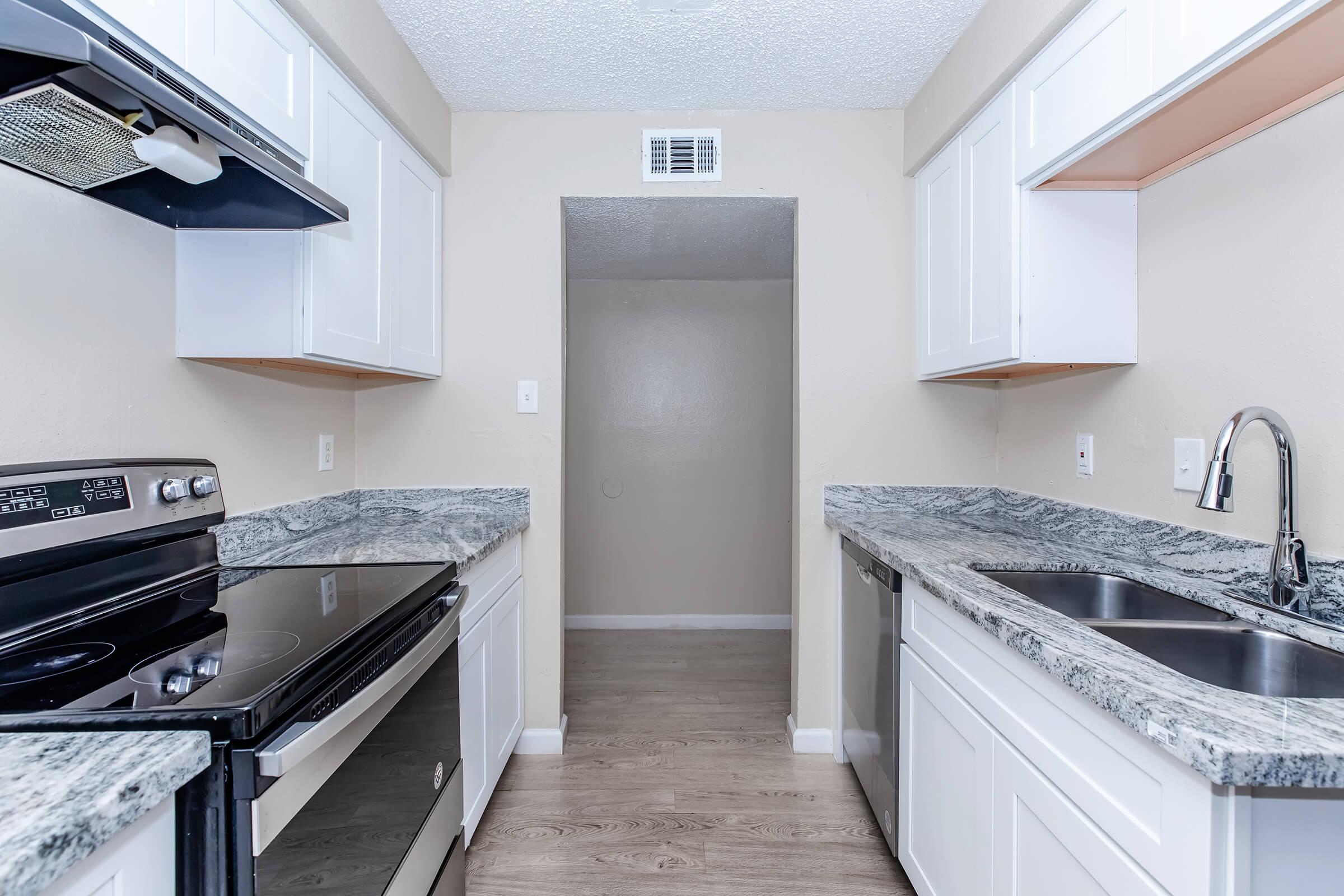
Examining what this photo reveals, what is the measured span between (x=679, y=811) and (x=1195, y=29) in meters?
2.25

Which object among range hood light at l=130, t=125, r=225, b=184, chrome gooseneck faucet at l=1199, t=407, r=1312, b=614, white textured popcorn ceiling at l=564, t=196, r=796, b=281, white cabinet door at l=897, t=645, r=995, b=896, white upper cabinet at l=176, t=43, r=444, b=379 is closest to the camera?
range hood light at l=130, t=125, r=225, b=184

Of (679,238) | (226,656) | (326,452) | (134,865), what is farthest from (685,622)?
(134,865)

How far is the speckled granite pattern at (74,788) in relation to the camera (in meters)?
0.50

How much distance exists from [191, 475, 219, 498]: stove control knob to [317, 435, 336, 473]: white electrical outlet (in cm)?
67

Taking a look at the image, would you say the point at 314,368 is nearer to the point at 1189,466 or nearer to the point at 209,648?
the point at 209,648

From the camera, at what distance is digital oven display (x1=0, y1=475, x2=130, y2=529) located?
968 millimetres

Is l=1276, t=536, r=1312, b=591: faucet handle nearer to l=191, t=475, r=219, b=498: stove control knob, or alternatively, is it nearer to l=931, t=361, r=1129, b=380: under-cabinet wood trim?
l=931, t=361, r=1129, b=380: under-cabinet wood trim

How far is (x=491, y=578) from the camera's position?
1886 millimetres

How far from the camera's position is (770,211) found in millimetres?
2434

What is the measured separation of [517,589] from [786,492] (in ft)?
6.45

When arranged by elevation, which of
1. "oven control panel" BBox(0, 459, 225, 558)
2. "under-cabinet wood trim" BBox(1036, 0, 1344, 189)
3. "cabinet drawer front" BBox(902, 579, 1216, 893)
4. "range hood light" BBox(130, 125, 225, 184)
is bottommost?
"cabinet drawer front" BBox(902, 579, 1216, 893)

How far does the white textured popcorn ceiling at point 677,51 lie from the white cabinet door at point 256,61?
462 millimetres

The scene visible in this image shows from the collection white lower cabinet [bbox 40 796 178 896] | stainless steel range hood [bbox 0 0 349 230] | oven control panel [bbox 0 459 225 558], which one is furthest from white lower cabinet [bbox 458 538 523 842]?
stainless steel range hood [bbox 0 0 349 230]

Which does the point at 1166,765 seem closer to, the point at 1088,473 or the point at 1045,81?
the point at 1088,473
